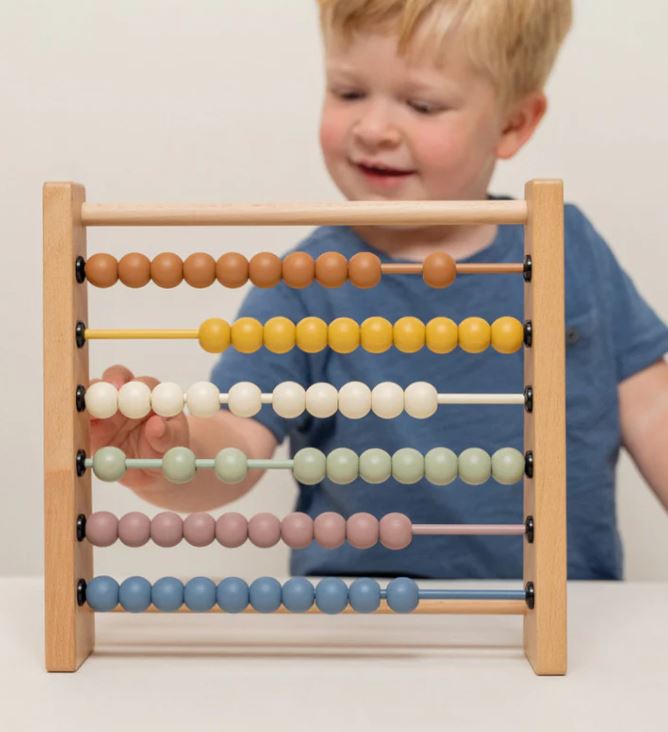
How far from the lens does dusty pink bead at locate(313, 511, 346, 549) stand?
3.27 feet

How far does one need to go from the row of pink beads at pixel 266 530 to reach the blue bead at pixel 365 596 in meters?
0.04

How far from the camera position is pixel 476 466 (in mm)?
993

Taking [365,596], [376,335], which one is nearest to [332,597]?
[365,596]

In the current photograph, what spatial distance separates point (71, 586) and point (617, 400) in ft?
2.94

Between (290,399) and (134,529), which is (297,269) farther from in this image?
(134,529)

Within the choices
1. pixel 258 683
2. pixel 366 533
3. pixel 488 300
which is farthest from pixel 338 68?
pixel 258 683

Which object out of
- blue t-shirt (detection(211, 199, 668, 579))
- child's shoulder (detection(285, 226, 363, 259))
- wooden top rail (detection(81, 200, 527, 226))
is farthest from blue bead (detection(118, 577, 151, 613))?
child's shoulder (detection(285, 226, 363, 259))

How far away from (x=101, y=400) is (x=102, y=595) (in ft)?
0.55

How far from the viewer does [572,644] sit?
1.02 m

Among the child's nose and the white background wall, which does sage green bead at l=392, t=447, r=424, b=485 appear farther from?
the white background wall

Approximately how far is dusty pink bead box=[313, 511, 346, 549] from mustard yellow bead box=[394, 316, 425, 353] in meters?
0.16

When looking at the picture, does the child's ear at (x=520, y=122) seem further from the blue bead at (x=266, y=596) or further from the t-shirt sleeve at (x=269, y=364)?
the blue bead at (x=266, y=596)

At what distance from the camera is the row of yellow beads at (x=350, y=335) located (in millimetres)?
994

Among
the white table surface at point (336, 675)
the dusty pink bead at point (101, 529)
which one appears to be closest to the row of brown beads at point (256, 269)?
the dusty pink bead at point (101, 529)
